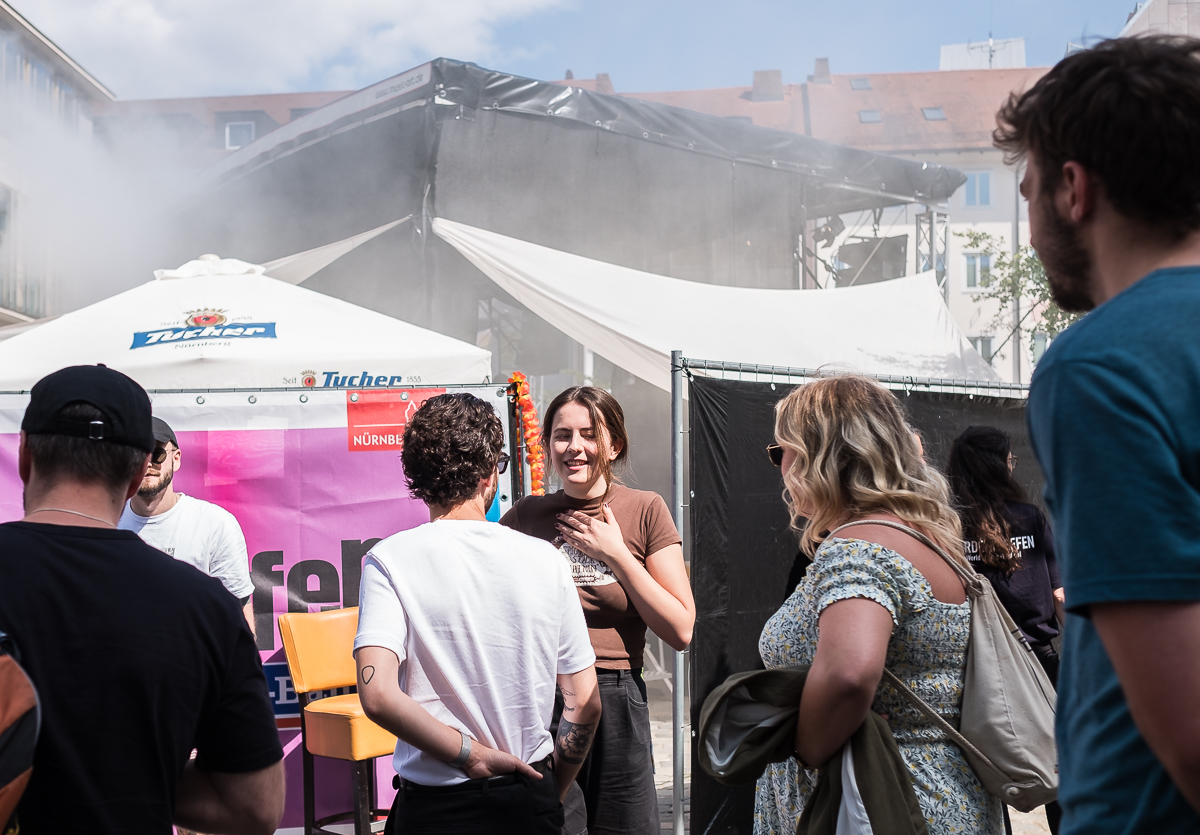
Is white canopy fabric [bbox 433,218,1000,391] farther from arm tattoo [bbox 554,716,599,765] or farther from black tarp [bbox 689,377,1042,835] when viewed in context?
arm tattoo [bbox 554,716,599,765]

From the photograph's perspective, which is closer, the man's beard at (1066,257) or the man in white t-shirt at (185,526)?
the man's beard at (1066,257)

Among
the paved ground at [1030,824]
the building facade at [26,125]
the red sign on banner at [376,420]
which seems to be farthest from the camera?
the building facade at [26,125]

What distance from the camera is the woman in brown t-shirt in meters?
2.76

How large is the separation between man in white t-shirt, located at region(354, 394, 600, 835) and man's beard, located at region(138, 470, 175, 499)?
2340mm

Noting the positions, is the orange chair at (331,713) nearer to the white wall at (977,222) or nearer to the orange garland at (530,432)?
the orange garland at (530,432)

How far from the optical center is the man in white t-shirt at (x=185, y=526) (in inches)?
159

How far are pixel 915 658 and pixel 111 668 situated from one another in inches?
57.6

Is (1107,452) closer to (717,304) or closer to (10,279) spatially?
(717,304)

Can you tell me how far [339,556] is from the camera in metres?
4.67

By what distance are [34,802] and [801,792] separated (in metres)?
1.41

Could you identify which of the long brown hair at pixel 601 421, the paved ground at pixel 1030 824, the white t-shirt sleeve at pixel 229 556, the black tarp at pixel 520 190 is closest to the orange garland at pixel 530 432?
the long brown hair at pixel 601 421

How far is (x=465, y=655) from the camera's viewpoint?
2035 mm

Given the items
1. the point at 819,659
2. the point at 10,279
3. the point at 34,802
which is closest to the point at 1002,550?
the point at 819,659

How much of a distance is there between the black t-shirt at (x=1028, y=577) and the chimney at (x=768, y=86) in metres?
32.8
